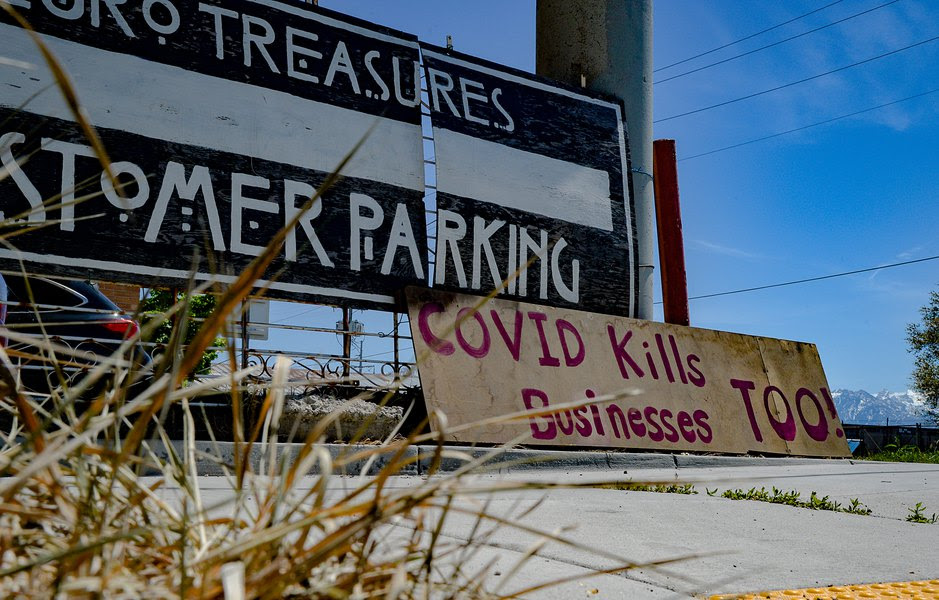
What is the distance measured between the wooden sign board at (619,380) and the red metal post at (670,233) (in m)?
0.60

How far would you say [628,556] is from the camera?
222 cm

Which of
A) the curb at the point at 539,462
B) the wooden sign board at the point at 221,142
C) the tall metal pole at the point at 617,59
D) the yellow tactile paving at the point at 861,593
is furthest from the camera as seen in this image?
the tall metal pole at the point at 617,59

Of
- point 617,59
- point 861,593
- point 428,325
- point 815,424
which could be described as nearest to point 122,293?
point 617,59

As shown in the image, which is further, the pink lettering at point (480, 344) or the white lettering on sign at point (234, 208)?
the pink lettering at point (480, 344)

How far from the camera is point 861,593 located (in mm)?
1968

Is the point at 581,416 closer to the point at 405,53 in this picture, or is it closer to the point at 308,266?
the point at 308,266

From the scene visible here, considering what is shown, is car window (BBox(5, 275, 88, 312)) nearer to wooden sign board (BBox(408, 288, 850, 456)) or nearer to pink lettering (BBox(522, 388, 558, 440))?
wooden sign board (BBox(408, 288, 850, 456))

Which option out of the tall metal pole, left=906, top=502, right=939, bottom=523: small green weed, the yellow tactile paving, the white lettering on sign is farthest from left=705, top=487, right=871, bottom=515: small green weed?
the tall metal pole

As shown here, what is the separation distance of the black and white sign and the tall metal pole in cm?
26

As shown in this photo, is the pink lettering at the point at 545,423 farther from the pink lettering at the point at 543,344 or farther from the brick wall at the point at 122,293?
the brick wall at the point at 122,293

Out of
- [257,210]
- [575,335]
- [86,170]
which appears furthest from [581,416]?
[86,170]

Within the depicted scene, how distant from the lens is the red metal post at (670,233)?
8156mm

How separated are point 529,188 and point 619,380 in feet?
6.40

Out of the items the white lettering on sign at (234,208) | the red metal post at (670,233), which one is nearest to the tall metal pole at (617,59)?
the red metal post at (670,233)
